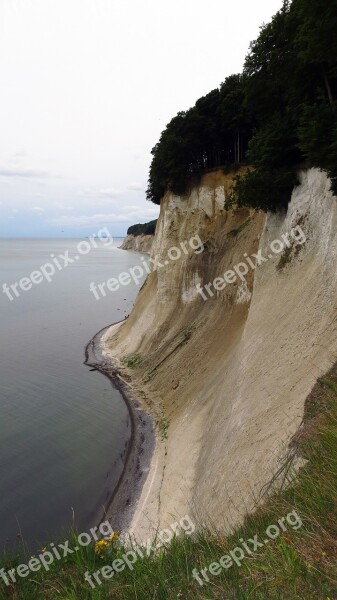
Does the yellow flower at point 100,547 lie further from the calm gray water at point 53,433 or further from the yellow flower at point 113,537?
the calm gray water at point 53,433

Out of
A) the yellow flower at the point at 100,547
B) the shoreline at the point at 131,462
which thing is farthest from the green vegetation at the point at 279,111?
the shoreline at the point at 131,462

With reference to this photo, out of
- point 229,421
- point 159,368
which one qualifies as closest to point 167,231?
point 159,368

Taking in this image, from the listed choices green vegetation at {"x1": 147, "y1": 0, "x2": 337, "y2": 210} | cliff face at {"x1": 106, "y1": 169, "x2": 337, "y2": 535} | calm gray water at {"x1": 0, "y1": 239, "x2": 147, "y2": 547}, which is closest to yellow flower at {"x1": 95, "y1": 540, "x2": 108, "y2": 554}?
cliff face at {"x1": 106, "y1": 169, "x2": 337, "y2": 535}

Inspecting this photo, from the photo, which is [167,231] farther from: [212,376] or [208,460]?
[208,460]

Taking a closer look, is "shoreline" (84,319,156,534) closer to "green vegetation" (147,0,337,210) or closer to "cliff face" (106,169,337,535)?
"cliff face" (106,169,337,535)

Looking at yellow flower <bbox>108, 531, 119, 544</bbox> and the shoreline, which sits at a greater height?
yellow flower <bbox>108, 531, 119, 544</bbox>
